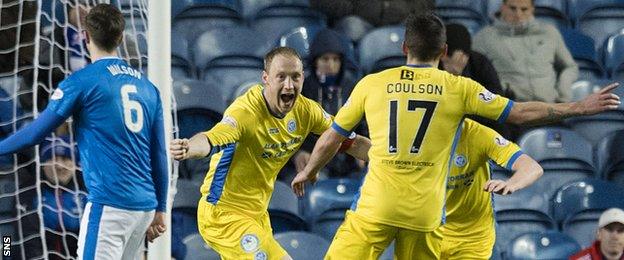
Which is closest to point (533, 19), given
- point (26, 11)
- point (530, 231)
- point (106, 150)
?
point (530, 231)

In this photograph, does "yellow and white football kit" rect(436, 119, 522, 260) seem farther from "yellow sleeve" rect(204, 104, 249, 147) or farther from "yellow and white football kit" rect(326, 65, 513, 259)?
"yellow sleeve" rect(204, 104, 249, 147)

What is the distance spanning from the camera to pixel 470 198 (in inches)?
266

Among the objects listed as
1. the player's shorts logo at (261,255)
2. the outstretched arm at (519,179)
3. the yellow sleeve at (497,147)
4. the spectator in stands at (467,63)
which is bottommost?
the player's shorts logo at (261,255)

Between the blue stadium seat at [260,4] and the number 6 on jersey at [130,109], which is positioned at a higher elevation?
the blue stadium seat at [260,4]

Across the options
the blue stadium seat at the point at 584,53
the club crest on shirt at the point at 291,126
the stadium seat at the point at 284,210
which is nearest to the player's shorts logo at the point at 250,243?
the club crest on shirt at the point at 291,126

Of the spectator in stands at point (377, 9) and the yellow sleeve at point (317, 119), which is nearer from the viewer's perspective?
the yellow sleeve at point (317, 119)

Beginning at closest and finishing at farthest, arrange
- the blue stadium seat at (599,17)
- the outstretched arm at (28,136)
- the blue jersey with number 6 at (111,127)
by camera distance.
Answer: the outstretched arm at (28,136) < the blue jersey with number 6 at (111,127) < the blue stadium seat at (599,17)

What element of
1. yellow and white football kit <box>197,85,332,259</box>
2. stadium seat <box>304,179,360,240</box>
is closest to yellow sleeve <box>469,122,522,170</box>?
yellow and white football kit <box>197,85,332,259</box>

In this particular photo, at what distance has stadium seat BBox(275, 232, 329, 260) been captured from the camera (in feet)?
26.0

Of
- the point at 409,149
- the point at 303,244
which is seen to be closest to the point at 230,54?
the point at 303,244

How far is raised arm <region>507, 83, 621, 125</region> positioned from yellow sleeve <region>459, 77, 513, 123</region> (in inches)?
1.5

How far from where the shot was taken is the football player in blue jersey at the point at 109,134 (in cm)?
534

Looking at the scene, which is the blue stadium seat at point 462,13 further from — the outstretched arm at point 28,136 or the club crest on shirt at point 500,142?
the outstretched arm at point 28,136

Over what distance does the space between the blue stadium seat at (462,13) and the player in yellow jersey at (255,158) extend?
3638mm
